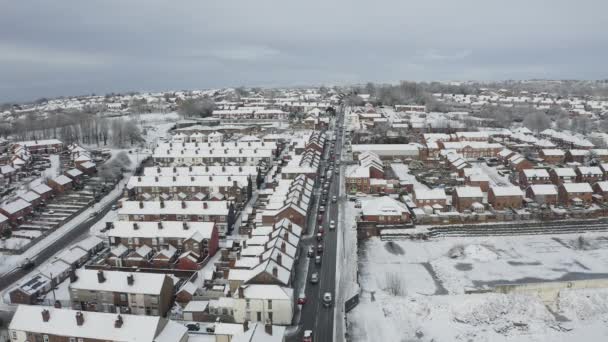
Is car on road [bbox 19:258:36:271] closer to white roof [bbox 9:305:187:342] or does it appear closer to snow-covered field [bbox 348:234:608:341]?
white roof [bbox 9:305:187:342]

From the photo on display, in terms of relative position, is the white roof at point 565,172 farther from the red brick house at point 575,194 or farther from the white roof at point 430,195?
the white roof at point 430,195

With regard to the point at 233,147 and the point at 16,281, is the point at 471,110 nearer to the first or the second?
the point at 233,147

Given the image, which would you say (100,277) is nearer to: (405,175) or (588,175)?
(405,175)

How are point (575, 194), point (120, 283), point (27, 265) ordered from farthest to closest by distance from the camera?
1. point (575, 194)
2. point (27, 265)
3. point (120, 283)

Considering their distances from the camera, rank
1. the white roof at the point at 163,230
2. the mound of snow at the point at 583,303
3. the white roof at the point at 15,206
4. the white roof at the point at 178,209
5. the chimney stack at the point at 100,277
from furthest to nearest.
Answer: the white roof at the point at 15,206, the white roof at the point at 178,209, the white roof at the point at 163,230, the chimney stack at the point at 100,277, the mound of snow at the point at 583,303

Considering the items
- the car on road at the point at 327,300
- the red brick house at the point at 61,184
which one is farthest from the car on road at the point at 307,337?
the red brick house at the point at 61,184

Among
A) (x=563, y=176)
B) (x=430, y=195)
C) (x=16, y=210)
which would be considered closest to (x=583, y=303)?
(x=430, y=195)

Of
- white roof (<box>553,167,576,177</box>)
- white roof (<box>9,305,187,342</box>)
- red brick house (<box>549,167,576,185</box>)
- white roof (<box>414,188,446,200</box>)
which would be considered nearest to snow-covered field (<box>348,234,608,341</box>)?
white roof (<box>414,188,446,200</box>)
